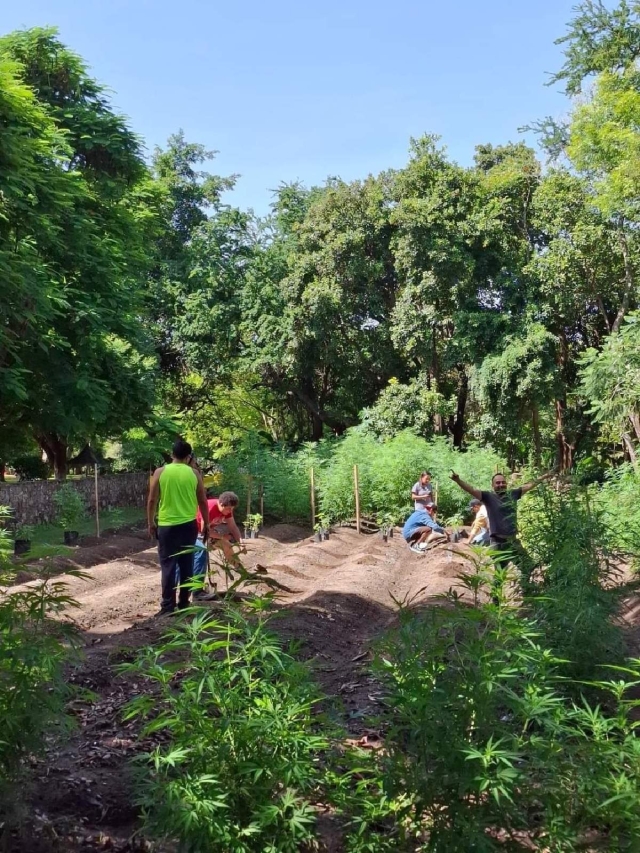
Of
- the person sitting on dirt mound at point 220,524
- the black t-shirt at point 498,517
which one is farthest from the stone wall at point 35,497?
the black t-shirt at point 498,517

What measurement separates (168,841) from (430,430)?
25.5 metres

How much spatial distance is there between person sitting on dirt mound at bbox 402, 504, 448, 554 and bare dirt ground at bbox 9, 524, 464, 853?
266mm

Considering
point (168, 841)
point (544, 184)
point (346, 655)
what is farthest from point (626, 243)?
point (168, 841)

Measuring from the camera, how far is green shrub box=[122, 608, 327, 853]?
294cm

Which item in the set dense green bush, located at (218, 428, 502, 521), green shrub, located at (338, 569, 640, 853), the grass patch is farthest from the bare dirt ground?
the grass patch

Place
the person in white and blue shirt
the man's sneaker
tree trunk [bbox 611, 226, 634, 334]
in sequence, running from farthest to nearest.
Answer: tree trunk [bbox 611, 226, 634, 334] < the person in white and blue shirt < the man's sneaker

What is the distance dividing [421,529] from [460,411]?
50.2ft

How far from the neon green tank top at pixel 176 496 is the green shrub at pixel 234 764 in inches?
175

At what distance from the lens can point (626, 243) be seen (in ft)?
80.8

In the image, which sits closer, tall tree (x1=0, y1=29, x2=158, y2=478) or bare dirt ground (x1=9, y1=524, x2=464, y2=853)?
bare dirt ground (x1=9, y1=524, x2=464, y2=853)

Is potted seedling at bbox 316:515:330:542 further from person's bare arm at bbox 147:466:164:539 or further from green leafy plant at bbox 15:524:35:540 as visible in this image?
person's bare arm at bbox 147:466:164:539

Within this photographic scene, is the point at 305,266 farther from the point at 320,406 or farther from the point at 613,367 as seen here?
the point at 613,367

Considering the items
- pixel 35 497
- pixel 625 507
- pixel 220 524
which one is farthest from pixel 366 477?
pixel 220 524

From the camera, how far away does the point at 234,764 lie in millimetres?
3109
